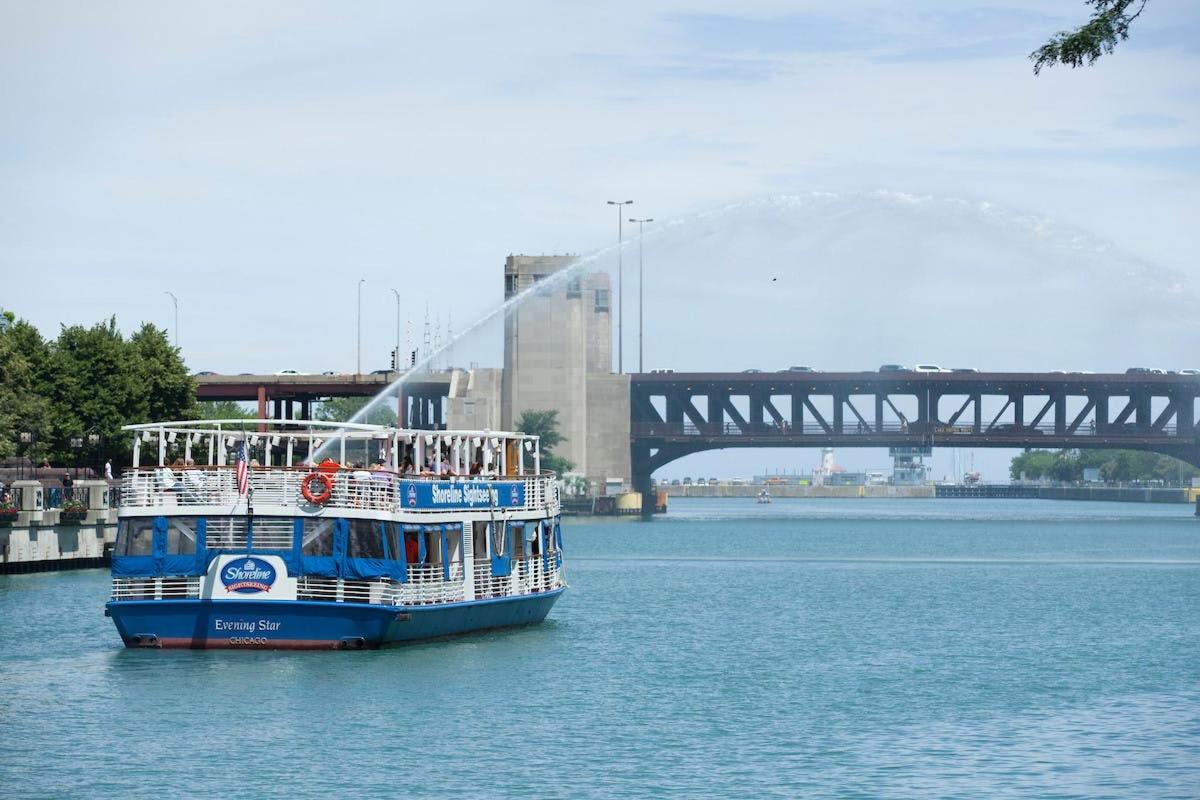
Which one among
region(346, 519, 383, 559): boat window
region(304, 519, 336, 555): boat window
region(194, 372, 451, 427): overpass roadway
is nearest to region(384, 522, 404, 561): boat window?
region(346, 519, 383, 559): boat window

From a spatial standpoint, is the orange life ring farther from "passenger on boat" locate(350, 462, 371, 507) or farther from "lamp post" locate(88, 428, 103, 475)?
"lamp post" locate(88, 428, 103, 475)

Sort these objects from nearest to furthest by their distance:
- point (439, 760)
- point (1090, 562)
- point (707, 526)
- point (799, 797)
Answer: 1. point (799, 797)
2. point (439, 760)
3. point (1090, 562)
4. point (707, 526)

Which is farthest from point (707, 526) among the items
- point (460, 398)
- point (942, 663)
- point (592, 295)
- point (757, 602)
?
point (942, 663)

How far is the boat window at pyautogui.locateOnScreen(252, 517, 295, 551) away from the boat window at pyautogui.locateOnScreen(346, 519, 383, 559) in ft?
4.86

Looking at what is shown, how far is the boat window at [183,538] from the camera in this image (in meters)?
47.0

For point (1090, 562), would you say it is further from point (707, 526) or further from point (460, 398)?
point (707, 526)

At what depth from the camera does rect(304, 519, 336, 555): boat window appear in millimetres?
46938

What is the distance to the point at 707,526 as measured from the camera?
17950 centimetres

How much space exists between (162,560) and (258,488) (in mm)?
2937

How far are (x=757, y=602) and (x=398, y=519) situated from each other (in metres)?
29.3

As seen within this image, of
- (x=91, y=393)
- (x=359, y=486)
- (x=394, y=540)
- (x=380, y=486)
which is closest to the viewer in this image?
(x=359, y=486)

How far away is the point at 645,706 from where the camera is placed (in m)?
44.0

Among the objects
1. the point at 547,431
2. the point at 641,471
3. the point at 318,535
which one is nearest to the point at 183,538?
the point at 318,535

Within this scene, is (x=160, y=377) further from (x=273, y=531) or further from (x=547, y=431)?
(x=547, y=431)
